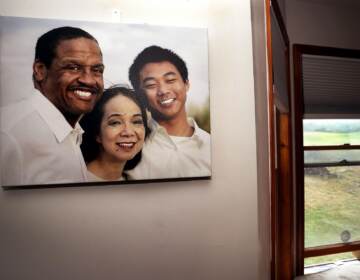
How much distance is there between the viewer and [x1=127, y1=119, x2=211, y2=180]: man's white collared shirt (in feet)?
3.27

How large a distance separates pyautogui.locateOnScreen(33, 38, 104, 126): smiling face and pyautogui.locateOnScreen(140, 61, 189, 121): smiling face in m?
0.21

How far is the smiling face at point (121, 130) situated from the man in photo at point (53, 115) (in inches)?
3.4

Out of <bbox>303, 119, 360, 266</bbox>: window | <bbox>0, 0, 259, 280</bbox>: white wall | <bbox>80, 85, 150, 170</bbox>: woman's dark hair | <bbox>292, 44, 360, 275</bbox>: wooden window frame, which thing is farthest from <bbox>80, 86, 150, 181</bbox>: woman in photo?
<bbox>303, 119, 360, 266</bbox>: window

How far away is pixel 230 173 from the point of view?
1.08 meters

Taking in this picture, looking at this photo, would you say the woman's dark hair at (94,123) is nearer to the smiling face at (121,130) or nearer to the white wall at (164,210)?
the smiling face at (121,130)

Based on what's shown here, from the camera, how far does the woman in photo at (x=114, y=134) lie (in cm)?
95

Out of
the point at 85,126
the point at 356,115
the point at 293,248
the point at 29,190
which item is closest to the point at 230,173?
the point at 85,126

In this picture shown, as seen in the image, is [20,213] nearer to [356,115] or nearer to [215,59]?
[215,59]

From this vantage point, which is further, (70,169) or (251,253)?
(251,253)

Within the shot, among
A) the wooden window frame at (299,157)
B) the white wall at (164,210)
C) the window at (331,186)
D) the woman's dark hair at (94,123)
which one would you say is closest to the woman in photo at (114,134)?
the woman's dark hair at (94,123)

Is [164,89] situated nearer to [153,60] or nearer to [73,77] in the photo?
[153,60]

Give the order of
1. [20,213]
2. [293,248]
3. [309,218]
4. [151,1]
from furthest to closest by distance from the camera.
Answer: [309,218] → [293,248] → [151,1] → [20,213]

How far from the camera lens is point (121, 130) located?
0.97m

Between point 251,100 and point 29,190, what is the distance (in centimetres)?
111
